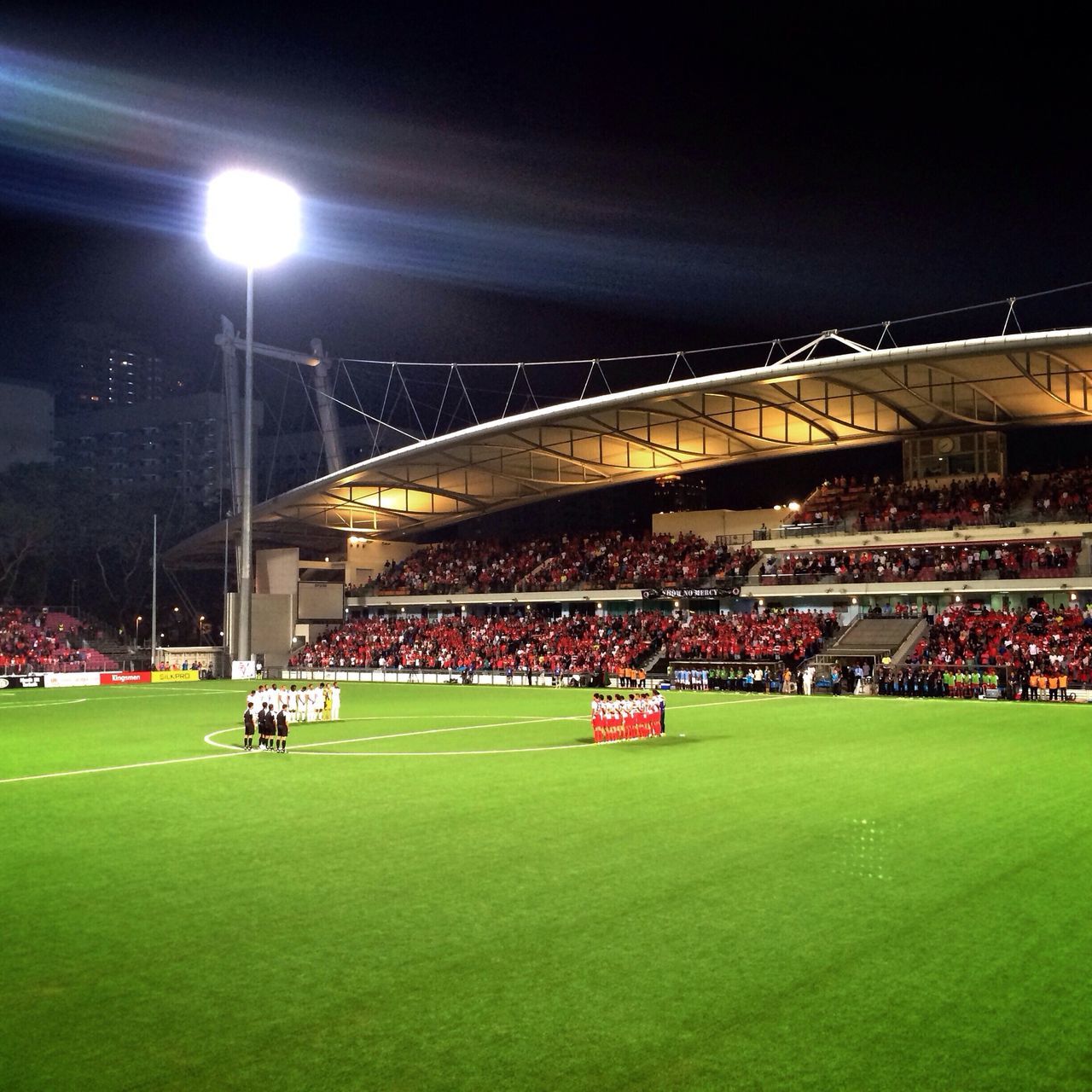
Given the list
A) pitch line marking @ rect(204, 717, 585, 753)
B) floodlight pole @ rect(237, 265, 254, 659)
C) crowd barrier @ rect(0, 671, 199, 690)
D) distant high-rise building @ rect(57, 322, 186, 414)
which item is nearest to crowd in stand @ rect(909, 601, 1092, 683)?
pitch line marking @ rect(204, 717, 585, 753)

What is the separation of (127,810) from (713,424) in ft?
123

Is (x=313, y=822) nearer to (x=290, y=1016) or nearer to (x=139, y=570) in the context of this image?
(x=290, y=1016)

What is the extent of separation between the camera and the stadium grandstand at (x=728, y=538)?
42.1m

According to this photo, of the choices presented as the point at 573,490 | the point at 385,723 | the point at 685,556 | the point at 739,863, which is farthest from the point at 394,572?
the point at 739,863

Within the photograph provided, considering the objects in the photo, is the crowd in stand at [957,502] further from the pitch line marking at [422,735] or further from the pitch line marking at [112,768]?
the pitch line marking at [112,768]

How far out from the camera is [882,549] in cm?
4891

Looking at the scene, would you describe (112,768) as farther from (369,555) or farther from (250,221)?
(369,555)

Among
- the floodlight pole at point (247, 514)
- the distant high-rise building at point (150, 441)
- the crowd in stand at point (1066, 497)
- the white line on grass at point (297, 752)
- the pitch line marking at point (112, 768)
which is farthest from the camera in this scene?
the distant high-rise building at point (150, 441)

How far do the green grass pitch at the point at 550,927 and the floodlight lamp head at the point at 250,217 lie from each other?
119 ft

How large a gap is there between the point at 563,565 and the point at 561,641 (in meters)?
8.75

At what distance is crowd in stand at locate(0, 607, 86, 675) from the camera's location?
5500 cm

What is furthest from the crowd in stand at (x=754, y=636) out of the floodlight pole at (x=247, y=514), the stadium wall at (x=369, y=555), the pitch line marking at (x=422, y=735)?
the stadium wall at (x=369, y=555)

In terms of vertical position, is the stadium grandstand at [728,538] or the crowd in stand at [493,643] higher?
the stadium grandstand at [728,538]

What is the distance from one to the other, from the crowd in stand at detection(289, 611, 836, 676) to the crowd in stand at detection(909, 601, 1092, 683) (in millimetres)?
5140
